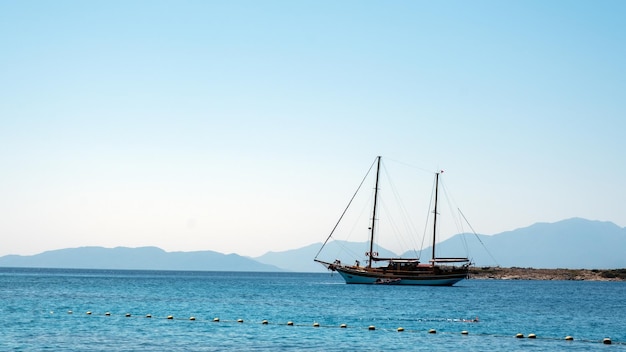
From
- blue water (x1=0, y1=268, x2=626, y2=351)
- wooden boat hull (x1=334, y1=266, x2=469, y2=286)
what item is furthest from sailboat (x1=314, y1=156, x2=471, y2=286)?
blue water (x1=0, y1=268, x2=626, y2=351)

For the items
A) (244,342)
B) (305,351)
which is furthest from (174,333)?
(305,351)

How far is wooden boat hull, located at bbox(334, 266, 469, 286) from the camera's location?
154000 mm

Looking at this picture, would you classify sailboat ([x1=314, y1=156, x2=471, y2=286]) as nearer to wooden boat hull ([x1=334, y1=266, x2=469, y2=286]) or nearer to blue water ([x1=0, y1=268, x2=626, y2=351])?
wooden boat hull ([x1=334, y1=266, x2=469, y2=286])

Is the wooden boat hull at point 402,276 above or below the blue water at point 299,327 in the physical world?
above

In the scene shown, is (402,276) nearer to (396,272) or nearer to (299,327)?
(396,272)

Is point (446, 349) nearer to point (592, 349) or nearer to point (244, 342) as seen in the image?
point (592, 349)

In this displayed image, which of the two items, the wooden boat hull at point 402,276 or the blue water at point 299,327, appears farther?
the wooden boat hull at point 402,276

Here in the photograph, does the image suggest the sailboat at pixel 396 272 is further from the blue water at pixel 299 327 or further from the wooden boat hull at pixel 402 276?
the blue water at pixel 299 327

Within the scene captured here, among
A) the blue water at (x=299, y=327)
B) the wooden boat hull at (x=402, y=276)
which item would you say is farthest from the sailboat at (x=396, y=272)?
the blue water at (x=299, y=327)

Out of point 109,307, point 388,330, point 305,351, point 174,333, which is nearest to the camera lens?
point 305,351

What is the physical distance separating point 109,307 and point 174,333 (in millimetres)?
30627

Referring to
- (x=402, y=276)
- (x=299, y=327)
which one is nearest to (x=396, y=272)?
(x=402, y=276)

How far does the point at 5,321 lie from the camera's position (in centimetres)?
6159

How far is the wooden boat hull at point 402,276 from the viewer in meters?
154
